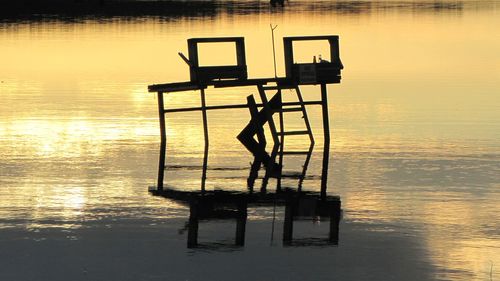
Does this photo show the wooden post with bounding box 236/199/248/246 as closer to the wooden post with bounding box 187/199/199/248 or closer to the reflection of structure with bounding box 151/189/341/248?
the reflection of structure with bounding box 151/189/341/248

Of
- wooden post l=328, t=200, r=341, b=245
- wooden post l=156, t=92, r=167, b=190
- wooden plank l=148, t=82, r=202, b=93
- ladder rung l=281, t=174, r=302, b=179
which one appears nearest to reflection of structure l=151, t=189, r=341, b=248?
wooden post l=328, t=200, r=341, b=245

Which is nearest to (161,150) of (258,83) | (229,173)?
(258,83)

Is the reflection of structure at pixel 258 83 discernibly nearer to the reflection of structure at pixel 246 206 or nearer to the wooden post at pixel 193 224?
the reflection of structure at pixel 246 206

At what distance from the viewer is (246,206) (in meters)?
20.9

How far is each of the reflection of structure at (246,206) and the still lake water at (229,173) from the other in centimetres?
17

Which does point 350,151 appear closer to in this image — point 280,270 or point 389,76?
point 280,270

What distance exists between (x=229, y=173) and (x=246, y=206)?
3.90 meters

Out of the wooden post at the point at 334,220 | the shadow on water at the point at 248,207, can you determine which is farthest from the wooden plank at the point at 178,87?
the wooden post at the point at 334,220

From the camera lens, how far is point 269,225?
19188mm

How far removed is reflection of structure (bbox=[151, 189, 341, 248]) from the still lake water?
167 mm

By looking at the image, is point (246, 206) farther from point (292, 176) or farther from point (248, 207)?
point (292, 176)

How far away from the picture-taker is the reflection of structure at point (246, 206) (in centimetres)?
1874

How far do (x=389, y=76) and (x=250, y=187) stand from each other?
26052 mm

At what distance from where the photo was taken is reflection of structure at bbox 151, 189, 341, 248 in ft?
61.5
